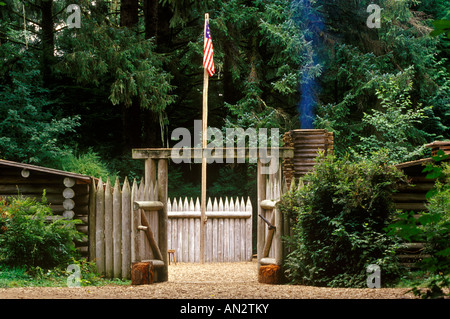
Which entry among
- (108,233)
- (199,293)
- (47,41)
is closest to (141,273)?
(108,233)

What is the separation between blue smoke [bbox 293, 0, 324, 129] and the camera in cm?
1806

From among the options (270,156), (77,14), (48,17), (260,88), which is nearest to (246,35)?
(260,88)

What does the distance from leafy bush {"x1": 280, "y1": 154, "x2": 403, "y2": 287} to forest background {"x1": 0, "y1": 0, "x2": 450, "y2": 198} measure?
654cm

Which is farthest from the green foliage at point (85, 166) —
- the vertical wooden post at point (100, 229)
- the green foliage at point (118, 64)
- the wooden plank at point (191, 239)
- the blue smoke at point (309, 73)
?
the blue smoke at point (309, 73)

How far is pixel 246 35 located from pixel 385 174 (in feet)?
38.0

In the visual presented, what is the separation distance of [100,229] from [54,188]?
1.38 metres

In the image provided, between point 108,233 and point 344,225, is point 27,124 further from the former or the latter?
point 344,225

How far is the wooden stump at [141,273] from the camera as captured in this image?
9859 mm

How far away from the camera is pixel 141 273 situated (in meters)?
9.88

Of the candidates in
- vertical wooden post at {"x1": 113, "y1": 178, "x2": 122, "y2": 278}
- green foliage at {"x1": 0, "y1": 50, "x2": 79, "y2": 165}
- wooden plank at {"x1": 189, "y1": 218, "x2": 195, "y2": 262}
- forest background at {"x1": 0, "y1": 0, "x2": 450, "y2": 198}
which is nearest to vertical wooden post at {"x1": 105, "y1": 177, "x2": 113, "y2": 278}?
vertical wooden post at {"x1": 113, "y1": 178, "x2": 122, "y2": 278}

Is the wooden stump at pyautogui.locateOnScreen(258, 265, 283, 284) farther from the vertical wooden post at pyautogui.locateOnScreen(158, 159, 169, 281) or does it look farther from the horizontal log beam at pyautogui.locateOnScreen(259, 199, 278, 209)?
the vertical wooden post at pyautogui.locateOnScreen(158, 159, 169, 281)

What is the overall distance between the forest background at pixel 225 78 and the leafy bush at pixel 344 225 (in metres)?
6.54

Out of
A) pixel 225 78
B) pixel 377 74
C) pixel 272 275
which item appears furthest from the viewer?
pixel 225 78

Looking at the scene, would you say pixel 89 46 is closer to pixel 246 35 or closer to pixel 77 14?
pixel 77 14
